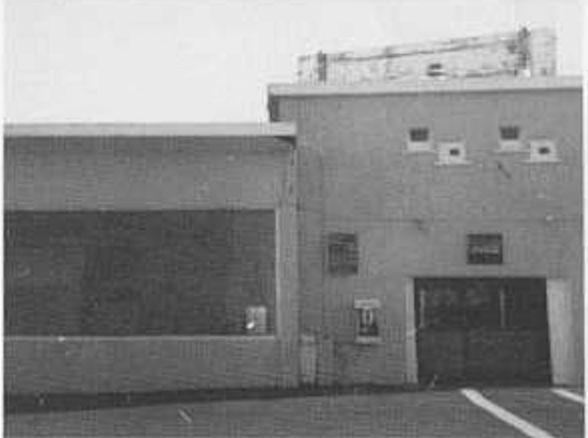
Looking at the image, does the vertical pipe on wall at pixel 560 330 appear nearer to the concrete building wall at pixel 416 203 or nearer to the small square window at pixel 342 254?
the concrete building wall at pixel 416 203

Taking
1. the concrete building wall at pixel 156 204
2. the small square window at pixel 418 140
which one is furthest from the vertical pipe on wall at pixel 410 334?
the small square window at pixel 418 140

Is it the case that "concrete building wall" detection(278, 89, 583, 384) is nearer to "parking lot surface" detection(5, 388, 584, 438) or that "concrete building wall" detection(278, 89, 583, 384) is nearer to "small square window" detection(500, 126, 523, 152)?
"small square window" detection(500, 126, 523, 152)

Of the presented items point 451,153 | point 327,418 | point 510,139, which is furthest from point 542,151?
point 327,418

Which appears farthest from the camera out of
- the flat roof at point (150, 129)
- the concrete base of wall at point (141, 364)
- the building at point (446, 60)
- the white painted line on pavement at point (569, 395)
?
the building at point (446, 60)

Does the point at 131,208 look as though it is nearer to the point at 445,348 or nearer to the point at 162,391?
the point at 162,391

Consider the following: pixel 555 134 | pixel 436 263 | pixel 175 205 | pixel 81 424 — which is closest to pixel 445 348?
pixel 436 263

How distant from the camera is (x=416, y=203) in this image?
17.1 m

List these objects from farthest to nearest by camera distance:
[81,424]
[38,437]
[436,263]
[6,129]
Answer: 1. [436,263]
2. [6,129]
3. [81,424]
4. [38,437]

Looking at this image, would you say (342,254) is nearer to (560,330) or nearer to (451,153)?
(451,153)

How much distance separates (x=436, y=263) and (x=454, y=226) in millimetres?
699

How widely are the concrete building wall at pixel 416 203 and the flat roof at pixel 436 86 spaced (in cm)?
12

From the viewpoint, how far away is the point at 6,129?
607 inches

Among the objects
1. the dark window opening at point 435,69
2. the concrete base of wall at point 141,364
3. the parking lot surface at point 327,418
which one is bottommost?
the parking lot surface at point 327,418

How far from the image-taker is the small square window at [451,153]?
17141mm
